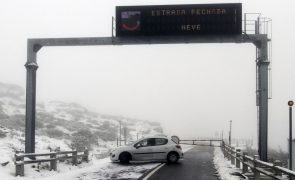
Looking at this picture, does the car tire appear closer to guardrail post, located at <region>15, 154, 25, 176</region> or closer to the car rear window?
the car rear window

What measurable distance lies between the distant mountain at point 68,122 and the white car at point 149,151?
30051 millimetres

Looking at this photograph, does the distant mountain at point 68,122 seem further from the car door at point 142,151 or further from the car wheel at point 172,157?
the car wheel at point 172,157

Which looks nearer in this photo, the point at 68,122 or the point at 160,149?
the point at 160,149

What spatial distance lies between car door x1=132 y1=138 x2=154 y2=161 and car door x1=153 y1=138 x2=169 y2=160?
270 millimetres

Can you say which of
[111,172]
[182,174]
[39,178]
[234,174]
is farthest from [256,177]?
[39,178]

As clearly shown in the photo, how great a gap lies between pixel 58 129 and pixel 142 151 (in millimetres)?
42271

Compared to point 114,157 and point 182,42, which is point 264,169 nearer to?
point 182,42

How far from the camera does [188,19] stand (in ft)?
68.7

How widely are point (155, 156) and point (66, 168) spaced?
6.13 meters

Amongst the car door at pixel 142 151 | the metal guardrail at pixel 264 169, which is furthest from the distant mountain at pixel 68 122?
the metal guardrail at pixel 264 169

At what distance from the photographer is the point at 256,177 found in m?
15.7

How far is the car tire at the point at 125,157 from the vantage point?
80.9 feet

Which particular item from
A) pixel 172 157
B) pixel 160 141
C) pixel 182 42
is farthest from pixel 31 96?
pixel 172 157

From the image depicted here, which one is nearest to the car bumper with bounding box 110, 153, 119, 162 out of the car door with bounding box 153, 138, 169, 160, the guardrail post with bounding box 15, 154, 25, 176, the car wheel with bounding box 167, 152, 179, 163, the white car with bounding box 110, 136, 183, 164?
the white car with bounding box 110, 136, 183, 164
